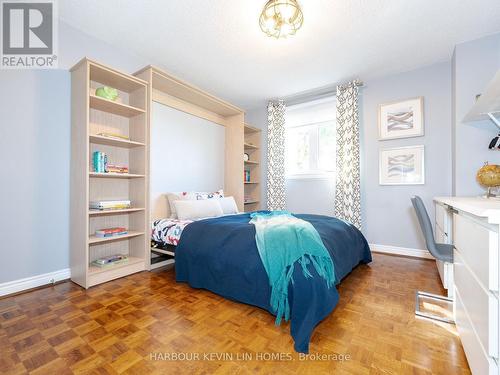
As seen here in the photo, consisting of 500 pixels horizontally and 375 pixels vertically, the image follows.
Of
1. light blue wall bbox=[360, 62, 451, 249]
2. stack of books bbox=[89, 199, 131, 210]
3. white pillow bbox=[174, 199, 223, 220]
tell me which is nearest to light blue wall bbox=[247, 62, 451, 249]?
light blue wall bbox=[360, 62, 451, 249]

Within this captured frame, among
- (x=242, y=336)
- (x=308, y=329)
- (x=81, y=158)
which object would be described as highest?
(x=81, y=158)

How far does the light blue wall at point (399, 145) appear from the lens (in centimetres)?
305

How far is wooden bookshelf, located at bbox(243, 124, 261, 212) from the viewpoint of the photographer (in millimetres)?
4617

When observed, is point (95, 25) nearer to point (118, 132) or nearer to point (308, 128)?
point (118, 132)

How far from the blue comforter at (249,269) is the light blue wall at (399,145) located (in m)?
1.19

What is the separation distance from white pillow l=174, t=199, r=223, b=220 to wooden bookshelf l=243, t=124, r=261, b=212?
1569 millimetres

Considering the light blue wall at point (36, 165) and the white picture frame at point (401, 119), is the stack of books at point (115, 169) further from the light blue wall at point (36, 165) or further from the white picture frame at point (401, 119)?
the white picture frame at point (401, 119)

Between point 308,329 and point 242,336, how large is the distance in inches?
16.5

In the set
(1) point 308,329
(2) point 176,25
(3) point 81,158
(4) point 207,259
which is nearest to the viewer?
(1) point 308,329

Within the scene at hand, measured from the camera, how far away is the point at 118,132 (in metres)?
2.71

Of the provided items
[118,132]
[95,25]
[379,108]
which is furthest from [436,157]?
[95,25]

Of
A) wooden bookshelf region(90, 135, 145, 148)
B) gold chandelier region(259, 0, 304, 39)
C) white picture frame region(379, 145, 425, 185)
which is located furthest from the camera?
white picture frame region(379, 145, 425, 185)

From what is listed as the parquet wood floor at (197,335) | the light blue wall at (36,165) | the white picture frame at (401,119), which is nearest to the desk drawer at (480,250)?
the parquet wood floor at (197,335)

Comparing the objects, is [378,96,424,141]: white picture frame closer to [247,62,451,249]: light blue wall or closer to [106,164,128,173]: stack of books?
[247,62,451,249]: light blue wall
